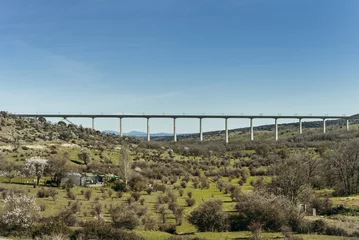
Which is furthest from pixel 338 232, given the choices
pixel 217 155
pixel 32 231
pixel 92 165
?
pixel 217 155

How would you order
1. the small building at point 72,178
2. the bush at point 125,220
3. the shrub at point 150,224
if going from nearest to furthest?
the bush at point 125,220 → the shrub at point 150,224 → the small building at point 72,178

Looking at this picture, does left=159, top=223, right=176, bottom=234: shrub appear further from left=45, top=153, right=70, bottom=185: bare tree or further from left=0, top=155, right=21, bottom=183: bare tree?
left=0, top=155, right=21, bottom=183: bare tree

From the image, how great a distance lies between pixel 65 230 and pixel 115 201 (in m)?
14.4

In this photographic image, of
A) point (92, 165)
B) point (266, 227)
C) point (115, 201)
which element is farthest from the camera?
point (92, 165)

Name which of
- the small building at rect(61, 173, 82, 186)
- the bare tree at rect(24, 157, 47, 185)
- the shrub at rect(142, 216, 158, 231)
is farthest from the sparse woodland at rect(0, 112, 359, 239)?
the small building at rect(61, 173, 82, 186)

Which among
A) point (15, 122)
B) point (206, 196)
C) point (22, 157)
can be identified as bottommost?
point (206, 196)

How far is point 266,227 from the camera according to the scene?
2330cm

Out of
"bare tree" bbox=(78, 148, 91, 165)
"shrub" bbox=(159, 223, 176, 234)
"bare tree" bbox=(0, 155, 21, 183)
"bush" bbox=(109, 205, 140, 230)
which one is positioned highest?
"bare tree" bbox=(78, 148, 91, 165)

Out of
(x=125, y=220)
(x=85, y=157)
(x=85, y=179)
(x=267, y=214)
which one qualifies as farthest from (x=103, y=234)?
(x=85, y=157)

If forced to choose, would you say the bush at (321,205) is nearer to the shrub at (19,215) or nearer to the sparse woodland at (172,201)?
the sparse woodland at (172,201)

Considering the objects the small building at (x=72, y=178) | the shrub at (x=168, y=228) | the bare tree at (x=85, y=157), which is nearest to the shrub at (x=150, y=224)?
the shrub at (x=168, y=228)

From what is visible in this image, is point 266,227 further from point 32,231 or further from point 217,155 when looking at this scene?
point 217,155

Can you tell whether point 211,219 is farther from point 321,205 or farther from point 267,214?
point 321,205

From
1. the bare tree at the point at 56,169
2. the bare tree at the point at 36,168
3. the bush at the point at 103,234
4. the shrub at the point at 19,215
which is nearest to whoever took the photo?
the bush at the point at 103,234
